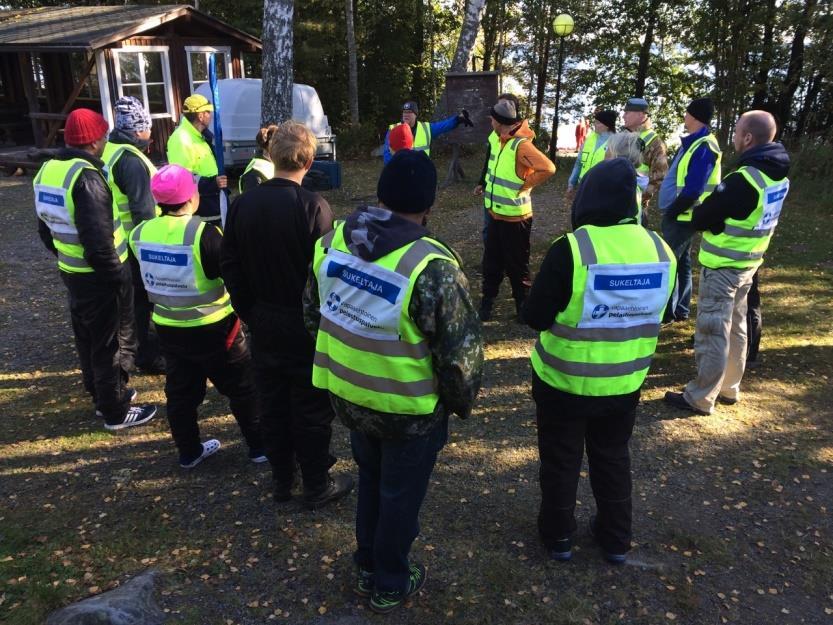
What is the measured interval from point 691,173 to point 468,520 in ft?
11.3

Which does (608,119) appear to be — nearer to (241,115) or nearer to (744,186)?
(744,186)

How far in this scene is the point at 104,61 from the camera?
15.7 metres

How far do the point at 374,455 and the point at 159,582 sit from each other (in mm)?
1283

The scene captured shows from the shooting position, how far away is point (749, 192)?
415cm

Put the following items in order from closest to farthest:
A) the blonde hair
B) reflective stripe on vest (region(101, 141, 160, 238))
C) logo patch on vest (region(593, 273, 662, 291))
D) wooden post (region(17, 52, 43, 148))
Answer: logo patch on vest (region(593, 273, 662, 291)), reflective stripe on vest (region(101, 141, 160, 238)), the blonde hair, wooden post (region(17, 52, 43, 148))

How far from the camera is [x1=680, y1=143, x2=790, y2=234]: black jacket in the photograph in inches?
163

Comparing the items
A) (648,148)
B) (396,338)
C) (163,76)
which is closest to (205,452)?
(396,338)

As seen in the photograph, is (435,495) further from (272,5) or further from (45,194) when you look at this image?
(272,5)

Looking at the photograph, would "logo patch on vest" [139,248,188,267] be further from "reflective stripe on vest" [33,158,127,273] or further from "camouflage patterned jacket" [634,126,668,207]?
"camouflage patterned jacket" [634,126,668,207]

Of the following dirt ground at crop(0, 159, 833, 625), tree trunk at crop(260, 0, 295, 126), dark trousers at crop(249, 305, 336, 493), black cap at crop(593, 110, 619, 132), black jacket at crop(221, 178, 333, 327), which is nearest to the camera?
dirt ground at crop(0, 159, 833, 625)

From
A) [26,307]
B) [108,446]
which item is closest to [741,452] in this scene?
[108,446]

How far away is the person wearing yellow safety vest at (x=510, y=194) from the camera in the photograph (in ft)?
18.9

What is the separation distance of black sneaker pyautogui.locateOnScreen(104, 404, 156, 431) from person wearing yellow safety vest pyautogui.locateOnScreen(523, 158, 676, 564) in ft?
9.46

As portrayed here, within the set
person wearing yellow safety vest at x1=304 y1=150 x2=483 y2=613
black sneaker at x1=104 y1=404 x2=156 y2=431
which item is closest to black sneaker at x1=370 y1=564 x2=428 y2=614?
person wearing yellow safety vest at x1=304 y1=150 x2=483 y2=613
